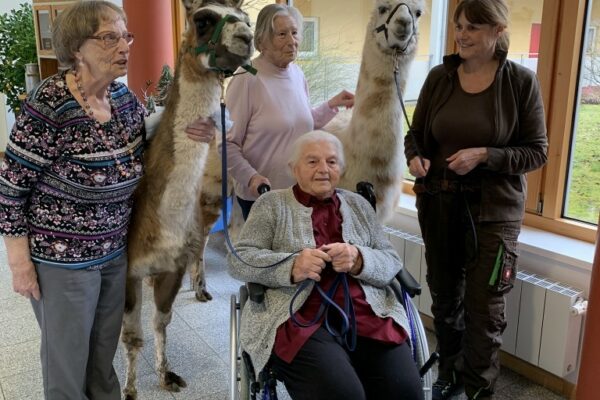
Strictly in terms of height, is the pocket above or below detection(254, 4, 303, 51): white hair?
below

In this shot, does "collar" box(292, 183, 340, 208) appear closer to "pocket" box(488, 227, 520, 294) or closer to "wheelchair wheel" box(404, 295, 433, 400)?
"wheelchair wheel" box(404, 295, 433, 400)

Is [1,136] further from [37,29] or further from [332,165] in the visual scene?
[332,165]

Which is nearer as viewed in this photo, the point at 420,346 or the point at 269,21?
the point at 420,346

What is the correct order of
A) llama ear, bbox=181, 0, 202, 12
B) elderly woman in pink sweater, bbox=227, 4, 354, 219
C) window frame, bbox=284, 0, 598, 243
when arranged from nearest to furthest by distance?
llama ear, bbox=181, 0, 202, 12
elderly woman in pink sweater, bbox=227, 4, 354, 219
window frame, bbox=284, 0, 598, 243

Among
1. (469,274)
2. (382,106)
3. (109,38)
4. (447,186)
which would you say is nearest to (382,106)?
(382,106)

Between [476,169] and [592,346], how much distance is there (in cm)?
85

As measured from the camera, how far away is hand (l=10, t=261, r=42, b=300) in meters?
1.51

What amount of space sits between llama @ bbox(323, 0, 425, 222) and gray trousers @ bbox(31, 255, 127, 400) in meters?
1.06

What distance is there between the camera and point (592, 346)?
4.14 ft

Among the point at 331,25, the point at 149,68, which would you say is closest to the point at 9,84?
the point at 149,68

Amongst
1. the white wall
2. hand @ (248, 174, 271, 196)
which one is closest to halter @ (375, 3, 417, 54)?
hand @ (248, 174, 271, 196)

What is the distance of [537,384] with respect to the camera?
98.2 inches

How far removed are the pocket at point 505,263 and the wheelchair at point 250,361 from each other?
0.36 metres

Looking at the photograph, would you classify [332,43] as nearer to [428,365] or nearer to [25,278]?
[428,365]
